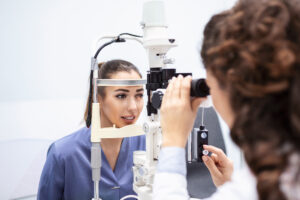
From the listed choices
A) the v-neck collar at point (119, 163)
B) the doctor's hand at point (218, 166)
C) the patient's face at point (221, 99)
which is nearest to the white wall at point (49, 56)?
the v-neck collar at point (119, 163)

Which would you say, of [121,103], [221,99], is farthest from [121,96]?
[221,99]

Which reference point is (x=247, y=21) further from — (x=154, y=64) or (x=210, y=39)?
(x=154, y=64)

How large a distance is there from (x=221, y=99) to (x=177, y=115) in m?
0.14

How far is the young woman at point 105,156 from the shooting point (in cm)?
128

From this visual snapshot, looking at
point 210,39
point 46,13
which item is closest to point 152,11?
point 210,39

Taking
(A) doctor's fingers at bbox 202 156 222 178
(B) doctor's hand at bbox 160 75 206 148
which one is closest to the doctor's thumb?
(B) doctor's hand at bbox 160 75 206 148

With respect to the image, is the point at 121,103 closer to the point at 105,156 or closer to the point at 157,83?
the point at 105,156

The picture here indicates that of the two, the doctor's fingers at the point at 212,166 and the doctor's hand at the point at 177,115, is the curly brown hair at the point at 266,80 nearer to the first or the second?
the doctor's hand at the point at 177,115

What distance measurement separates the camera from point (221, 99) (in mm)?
586

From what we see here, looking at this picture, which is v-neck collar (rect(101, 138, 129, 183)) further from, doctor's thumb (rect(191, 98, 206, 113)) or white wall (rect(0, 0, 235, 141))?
doctor's thumb (rect(191, 98, 206, 113))

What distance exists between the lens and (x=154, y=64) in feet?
3.22

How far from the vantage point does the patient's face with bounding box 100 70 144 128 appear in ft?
4.41

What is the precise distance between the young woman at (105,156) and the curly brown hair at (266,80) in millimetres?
875

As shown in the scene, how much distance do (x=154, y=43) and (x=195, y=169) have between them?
5.32ft
